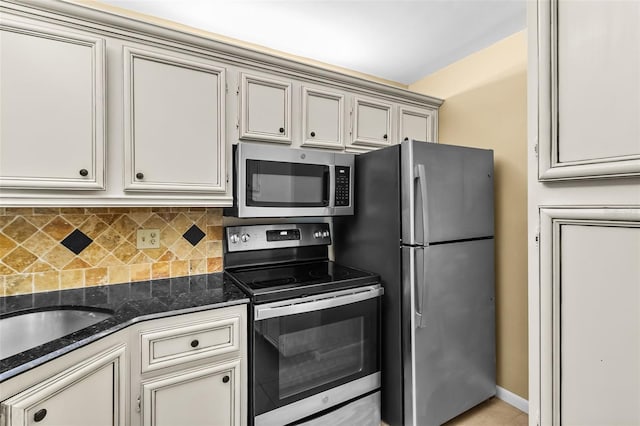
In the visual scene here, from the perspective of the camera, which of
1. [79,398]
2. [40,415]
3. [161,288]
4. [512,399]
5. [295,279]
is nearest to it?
[40,415]

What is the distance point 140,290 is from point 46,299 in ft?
1.30

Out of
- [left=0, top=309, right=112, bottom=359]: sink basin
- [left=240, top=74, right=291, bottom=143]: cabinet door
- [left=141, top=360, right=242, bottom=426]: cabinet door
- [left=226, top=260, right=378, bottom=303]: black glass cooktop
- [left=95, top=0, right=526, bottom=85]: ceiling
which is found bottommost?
[left=141, top=360, right=242, bottom=426]: cabinet door

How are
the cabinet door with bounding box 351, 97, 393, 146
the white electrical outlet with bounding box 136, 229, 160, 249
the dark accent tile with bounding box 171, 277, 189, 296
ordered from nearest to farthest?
the dark accent tile with bounding box 171, 277, 189, 296
the white electrical outlet with bounding box 136, 229, 160, 249
the cabinet door with bounding box 351, 97, 393, 146

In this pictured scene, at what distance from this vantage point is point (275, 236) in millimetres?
2160

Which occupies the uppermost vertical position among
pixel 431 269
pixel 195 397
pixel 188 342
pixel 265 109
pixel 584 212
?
pixel 265 109

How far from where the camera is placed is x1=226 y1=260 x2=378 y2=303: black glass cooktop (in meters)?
1.60

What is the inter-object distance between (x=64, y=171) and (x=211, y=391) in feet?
3.88

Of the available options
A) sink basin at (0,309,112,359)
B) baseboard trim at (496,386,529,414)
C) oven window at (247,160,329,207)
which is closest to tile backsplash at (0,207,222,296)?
sink basin at (0,309,112,359)

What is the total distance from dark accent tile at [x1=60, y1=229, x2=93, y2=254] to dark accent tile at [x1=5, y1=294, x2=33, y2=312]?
0.28 m

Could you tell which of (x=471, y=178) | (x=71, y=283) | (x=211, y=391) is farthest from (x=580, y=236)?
(x=71, y=283)

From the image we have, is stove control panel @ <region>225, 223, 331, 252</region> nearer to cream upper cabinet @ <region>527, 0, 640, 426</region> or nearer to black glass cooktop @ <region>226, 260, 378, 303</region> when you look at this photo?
black glass cooktop @ <region>226, 260, 378, 303</region>

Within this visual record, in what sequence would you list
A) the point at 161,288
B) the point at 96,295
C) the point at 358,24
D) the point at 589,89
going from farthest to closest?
the point at 358,24
the point at 161,288
the point at 96,295
the point at 589,89

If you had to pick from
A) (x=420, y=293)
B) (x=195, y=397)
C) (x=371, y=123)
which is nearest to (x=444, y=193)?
(x=420, y=293)

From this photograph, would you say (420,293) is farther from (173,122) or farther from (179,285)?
(173,122)
